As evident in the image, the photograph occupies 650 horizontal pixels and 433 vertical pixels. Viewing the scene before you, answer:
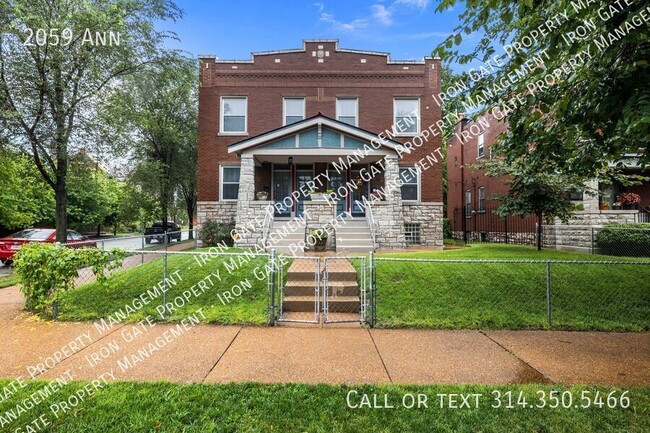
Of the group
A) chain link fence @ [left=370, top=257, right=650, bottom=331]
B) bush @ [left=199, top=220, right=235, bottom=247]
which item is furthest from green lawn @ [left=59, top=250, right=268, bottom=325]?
bush @ [left=199, top=220, right=235, bottom=247]

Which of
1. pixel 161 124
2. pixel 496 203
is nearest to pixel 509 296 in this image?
pixel 496 203

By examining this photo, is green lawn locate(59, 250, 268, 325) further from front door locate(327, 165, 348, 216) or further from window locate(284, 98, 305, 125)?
window locate(284, 98, 305, 125)

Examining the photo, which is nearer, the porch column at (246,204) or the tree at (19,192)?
the porch column at (246,204)

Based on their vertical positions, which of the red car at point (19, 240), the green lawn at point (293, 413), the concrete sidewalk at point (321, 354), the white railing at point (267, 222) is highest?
the white railing at point (267, 222)

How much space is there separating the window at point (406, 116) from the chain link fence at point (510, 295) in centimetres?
962

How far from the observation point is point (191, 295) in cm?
641

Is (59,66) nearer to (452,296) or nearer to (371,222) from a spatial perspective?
(371,222)

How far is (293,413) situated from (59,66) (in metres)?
12.8

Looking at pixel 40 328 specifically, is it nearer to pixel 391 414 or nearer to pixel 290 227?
pixel 391 414

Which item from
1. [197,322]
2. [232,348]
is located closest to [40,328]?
[197,322]

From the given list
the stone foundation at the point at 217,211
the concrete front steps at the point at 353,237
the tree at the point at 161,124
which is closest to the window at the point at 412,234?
the concrete front steps at the point at 353,237

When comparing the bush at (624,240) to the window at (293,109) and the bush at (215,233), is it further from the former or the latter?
the bush at (215,233)

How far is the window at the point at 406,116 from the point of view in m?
15.6

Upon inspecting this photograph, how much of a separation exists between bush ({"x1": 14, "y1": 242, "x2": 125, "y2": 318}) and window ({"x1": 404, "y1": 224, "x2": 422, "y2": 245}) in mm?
12187
